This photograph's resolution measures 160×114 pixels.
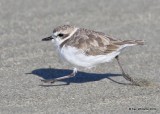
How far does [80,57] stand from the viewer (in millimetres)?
7062

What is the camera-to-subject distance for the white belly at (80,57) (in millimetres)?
7062

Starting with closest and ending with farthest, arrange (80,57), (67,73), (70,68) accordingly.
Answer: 1. (80,57)
2. (67,73)
3. (70,68)

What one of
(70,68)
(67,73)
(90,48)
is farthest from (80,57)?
(70,68)

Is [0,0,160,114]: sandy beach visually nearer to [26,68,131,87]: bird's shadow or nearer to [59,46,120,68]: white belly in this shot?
[26,68,131,87]: bird's shadow

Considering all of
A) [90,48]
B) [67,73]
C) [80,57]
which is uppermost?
[90,48]

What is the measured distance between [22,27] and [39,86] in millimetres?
2287

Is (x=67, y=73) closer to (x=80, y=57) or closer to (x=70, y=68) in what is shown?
Answer: (x=70, y=68)

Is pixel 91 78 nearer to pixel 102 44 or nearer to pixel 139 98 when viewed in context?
pixel 102 44

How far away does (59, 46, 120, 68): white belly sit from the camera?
7062 mm

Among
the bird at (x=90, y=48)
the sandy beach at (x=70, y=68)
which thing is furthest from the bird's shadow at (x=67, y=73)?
the bird at (x=90, y=48)

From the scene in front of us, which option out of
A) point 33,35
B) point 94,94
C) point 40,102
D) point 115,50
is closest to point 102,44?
point 115,50

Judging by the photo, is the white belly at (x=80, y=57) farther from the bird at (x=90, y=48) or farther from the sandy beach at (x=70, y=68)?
the sandy beach at (x=70, y=68)

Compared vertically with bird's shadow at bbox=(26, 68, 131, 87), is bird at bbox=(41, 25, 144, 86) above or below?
above

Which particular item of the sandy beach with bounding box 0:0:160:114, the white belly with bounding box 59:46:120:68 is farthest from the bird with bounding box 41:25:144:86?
the sandy beach with bounding box 0:0:160:114
